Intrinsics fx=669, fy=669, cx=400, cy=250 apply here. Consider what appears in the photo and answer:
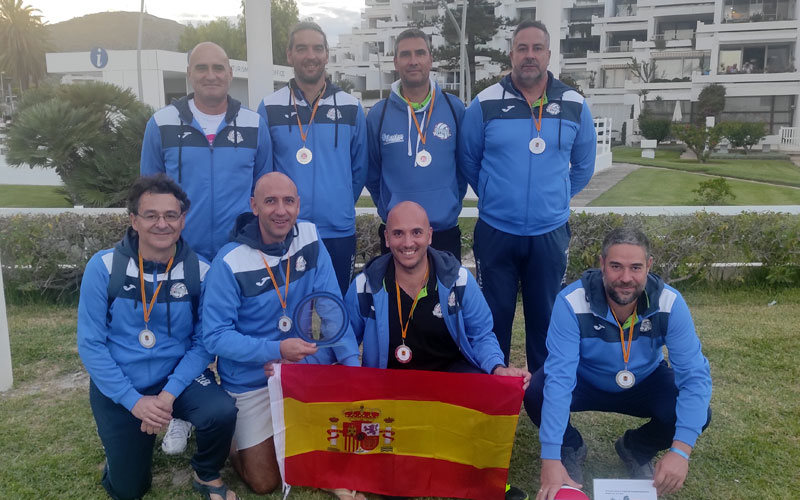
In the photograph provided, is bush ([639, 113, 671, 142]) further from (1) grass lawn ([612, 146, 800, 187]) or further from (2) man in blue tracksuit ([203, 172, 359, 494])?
(2) man in blue tracksuit ([203, 172, 359, 494])

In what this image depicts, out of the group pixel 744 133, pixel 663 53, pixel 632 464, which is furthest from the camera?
pixel 663 53

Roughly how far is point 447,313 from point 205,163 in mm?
1819

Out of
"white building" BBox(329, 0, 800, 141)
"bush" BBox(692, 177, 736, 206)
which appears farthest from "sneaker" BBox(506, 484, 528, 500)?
"white building" BBox(329, 0, 800, 141)

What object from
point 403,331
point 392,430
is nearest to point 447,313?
point 403,331

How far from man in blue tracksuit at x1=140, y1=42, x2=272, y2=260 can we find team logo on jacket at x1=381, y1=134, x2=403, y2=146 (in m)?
0.86

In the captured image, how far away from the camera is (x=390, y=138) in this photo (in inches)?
182

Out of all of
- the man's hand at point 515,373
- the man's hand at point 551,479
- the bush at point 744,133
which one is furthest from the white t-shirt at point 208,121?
the bush at point 744,133

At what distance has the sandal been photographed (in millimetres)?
3623

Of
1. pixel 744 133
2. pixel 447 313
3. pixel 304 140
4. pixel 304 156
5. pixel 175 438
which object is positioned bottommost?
pixel 175 438

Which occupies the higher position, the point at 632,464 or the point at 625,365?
the point at 625,365

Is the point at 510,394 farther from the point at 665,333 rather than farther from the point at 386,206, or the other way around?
the point at 386,206

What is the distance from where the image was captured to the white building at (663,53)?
4441 centimetres

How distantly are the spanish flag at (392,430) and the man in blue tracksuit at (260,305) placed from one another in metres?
0.18

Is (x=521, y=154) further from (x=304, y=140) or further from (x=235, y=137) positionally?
(x=235, y=137)
